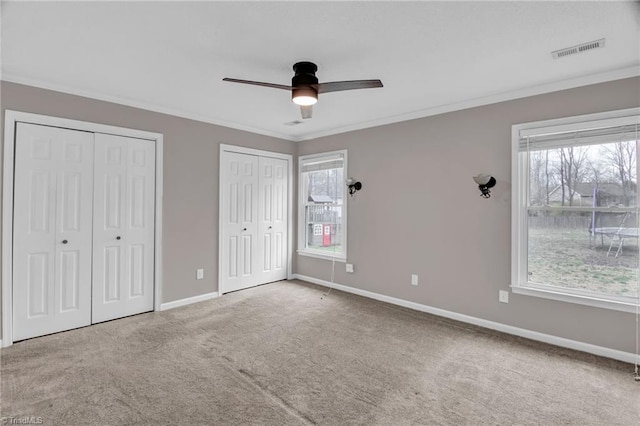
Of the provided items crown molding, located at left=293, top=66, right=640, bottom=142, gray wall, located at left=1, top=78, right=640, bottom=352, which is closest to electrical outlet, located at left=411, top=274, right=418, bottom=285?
gray wall, located at left=1, top=78, right=640, bottom=352

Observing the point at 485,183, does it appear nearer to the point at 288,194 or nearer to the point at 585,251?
the point at 585,251

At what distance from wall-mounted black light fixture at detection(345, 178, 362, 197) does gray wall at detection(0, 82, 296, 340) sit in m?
1.76

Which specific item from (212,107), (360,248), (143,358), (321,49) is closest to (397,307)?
(360,248)

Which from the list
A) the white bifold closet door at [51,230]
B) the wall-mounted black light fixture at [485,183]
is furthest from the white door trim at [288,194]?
the wall-mounted black light fixture at [485,183]

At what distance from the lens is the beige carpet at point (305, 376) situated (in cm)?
208

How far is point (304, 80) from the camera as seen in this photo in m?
2.66

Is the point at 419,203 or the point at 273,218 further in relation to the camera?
the point at 273,218

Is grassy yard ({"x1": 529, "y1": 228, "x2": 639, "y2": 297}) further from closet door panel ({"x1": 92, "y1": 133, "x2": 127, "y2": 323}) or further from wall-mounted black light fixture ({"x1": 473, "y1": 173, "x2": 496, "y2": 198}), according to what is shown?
closet door panel ({"x1": 92, "y1": 133, "x2": 127, "y2": 323})

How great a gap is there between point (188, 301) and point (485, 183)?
388 cm

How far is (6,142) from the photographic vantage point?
3.00 m

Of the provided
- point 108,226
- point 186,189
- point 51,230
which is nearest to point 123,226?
point 108,226

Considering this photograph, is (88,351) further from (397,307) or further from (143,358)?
(397,307)

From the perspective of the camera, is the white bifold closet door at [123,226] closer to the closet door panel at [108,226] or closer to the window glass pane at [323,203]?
the closet door panel at [108,226]

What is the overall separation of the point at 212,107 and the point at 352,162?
2067 millimetres
